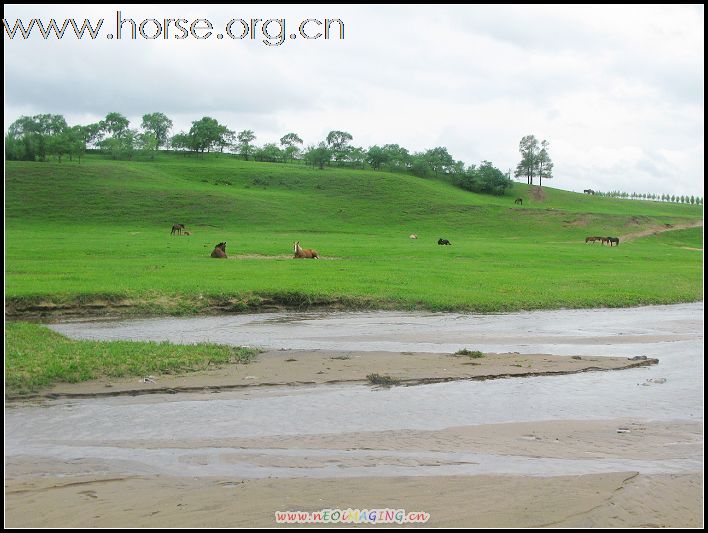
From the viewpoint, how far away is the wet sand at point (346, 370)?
11250 mm

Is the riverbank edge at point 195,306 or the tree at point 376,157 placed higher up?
the tree at point 376,157

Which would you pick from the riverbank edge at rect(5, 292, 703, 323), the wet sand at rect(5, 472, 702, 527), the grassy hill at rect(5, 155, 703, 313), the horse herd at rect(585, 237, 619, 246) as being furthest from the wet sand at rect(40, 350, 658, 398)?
the horse herd at rect(585, 237, 619, 246)

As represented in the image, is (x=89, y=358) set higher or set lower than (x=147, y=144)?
lower

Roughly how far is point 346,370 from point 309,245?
34.4m

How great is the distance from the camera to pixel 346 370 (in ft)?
42.5

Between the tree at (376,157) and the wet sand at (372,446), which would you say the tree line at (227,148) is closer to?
the tree at (376,157)

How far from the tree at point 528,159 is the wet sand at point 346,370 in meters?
115

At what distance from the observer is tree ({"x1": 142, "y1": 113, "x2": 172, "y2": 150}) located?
504 ft

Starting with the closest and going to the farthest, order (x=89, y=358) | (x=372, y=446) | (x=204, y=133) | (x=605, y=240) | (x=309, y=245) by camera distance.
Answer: (x=372, y=446) → (x=89, y=358) → (x=309, y=245) → (x=605, y=240) → (x=204, y=133)

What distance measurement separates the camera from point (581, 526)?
6.38m

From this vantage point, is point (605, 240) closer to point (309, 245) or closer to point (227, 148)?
point (309, 245)

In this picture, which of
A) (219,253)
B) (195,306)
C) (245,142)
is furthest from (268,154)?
(195,306)

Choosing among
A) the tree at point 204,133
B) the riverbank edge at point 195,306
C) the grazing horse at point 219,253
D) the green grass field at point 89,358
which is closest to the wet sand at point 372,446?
the green grass field at point 89,358

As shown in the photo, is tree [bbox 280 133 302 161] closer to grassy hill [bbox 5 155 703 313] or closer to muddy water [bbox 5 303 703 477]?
grassy hill [bbox 5 155 703 313]
